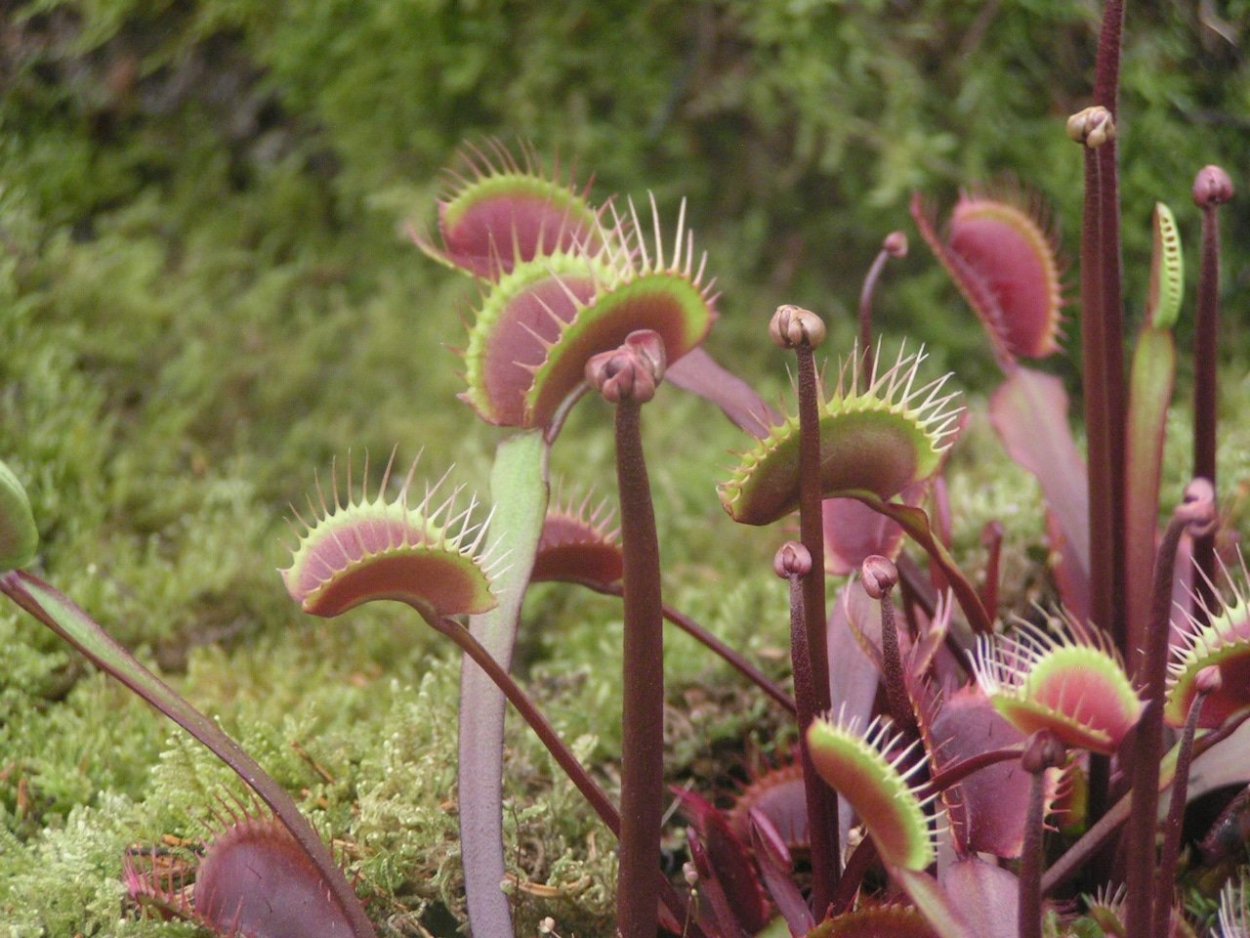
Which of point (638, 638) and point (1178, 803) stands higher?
point (638, 638)

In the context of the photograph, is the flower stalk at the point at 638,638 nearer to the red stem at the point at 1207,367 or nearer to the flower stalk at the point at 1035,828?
the flower stalk at the point at 1035,828

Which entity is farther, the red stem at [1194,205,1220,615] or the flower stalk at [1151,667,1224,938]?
the red stem at [1194,205,1220,615]

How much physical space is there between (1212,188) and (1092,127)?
0.57 ft

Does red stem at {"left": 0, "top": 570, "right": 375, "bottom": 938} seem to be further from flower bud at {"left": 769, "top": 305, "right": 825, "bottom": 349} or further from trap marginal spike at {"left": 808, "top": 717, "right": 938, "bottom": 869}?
flower bud at {"left": 769, "top": 305, "right": 825, "bottom": 349}

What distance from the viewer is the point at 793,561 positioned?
0.88 metres

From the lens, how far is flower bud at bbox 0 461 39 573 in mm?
840

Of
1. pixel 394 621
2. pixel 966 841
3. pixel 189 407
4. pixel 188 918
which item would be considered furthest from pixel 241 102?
pixel 966 841

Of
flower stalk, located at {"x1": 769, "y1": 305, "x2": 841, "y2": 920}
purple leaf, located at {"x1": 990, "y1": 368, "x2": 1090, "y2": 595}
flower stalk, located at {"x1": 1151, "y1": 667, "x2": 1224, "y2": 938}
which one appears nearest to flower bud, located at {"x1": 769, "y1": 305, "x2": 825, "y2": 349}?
flower stalk, located at {"x1": 769, "y1": 305, "x2": 841, "y2": 920}

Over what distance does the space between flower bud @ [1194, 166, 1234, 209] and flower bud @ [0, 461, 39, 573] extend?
1.05 meters

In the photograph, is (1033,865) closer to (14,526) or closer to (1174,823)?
(1174,823)

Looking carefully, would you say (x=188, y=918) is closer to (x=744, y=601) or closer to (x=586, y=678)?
(x=586, y=678)

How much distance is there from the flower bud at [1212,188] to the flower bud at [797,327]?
0.49 metres

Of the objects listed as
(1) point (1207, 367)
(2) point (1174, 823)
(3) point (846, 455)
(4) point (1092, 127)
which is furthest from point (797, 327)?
(1) point (1207, 367)

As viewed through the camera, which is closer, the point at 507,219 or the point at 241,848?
the point at 241,848
